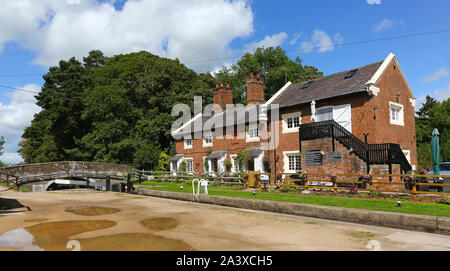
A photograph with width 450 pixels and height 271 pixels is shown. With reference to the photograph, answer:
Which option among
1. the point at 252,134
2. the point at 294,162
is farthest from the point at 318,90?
the point at 252,134

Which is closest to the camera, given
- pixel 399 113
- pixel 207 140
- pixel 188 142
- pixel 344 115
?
pixel 344 115

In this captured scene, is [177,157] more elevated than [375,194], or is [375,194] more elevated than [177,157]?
[177,157]

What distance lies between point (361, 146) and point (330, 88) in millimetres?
5941

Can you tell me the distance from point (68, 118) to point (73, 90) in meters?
5.13

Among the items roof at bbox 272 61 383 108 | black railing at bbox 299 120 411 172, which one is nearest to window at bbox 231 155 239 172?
roof at bbox 272 61 383 108

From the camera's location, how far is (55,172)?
29.1 m

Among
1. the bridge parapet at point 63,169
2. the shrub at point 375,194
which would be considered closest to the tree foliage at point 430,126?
the shrub at point 375,194

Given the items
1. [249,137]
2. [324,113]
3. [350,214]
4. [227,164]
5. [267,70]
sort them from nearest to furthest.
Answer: [350,214]
[324,113]
[249,137]
[227,164]
[267,70]

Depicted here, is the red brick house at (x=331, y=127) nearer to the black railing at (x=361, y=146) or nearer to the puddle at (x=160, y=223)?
the black railing at (x=361, y=146)

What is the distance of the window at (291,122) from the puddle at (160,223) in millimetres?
15156

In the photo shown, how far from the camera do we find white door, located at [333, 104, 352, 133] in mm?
20484

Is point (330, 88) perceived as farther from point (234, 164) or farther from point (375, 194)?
point (234, 164)
